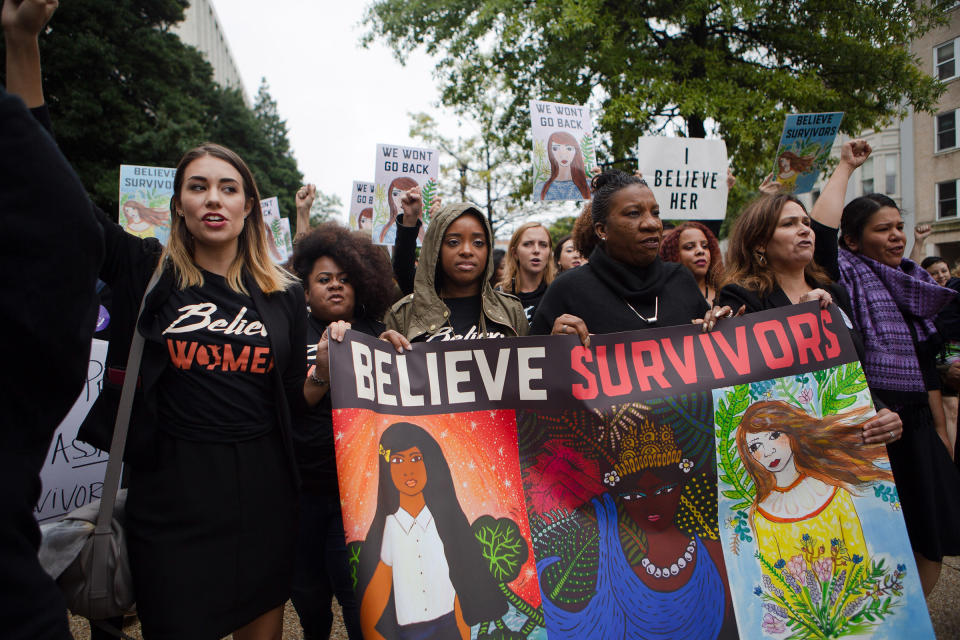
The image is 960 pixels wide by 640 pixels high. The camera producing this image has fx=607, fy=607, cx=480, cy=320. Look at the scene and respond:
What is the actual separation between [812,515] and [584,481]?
0.83 m

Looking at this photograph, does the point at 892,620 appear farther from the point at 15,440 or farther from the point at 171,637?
the point at 15,440

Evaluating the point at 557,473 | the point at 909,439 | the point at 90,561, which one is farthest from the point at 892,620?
the point at 90,561

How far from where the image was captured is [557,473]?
2.15 metres

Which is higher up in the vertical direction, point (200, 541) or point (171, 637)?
point (200, 541)

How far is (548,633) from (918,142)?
92.0 ft

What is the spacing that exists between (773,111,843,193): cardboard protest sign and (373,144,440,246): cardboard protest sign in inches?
119

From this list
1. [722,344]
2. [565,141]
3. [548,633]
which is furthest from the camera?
[565,141]

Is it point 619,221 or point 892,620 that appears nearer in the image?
point 892,620

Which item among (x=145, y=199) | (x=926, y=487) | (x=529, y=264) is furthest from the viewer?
(x=145, y=199)

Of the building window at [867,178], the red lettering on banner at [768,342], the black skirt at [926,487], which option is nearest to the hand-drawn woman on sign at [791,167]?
the black skirt at [926,487]

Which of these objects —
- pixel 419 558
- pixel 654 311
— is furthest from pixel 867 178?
pixel 419 558

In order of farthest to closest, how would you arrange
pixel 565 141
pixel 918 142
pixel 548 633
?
pixel 918 142 < pixel 565 141 < pixel 548 633

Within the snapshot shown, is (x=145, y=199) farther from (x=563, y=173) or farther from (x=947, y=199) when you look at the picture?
(x=947, y=199)

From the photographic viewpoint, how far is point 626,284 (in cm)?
259
